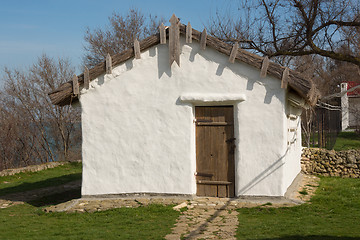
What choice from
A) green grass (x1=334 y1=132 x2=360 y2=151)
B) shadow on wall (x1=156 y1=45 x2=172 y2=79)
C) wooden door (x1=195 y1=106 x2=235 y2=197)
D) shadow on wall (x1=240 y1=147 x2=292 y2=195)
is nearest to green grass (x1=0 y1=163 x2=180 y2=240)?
wooden door (x1=195 y1=106 x2=235 y2=197)

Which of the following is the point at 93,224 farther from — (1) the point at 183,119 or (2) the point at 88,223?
(1) the point at 183,119

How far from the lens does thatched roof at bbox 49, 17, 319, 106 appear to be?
26.5 feet

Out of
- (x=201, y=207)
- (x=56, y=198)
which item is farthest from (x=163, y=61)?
(x=56, y=198)

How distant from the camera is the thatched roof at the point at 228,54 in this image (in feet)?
26.5

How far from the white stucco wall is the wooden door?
0.19 metres

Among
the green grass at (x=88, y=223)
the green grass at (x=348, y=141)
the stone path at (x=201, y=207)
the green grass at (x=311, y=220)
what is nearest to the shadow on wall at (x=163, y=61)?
the stone path at (x=201, y=207)

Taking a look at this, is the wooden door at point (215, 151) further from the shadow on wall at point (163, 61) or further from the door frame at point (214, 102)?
the shadow on wall at point (163, 61)

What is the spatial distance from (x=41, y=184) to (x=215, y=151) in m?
7.00

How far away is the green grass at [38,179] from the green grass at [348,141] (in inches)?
491

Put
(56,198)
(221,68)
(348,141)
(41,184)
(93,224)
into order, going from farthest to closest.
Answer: (348,141) < (41,184) < (56,198) < (221,68) < (93,224)

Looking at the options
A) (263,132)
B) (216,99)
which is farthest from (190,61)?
(263,132)

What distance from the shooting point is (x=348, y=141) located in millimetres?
22828

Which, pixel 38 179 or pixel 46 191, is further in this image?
pixel 38 179

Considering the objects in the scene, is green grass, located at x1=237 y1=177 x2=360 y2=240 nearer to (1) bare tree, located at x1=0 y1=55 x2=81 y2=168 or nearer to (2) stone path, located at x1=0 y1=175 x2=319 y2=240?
(2) stone path, located at x1=0 y1=175 x2=319 y2=240
